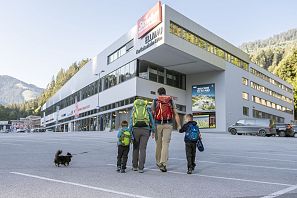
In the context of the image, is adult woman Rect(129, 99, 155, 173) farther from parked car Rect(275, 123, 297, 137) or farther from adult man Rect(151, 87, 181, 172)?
parked car Rect(275, 123, 297, 137)

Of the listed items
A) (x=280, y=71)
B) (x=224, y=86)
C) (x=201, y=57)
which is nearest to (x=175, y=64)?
(x=201, y=57)

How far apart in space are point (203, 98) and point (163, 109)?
43918mm

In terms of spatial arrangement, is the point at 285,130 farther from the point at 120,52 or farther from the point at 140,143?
the point at 140,143

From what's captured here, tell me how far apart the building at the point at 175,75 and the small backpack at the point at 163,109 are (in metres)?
30.1

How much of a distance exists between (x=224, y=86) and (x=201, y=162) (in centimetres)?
4077

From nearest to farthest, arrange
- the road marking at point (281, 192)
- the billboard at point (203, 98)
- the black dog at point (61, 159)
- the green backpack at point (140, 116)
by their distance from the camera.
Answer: the road marking at point (281, 192)
the green backpack at point (140, 116)
the black dog at point (61, 159)
the billboard at point (203, 98)

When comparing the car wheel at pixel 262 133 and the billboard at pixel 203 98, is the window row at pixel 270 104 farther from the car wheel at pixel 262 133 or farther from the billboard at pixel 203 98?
the car wheel at pixel 262 133

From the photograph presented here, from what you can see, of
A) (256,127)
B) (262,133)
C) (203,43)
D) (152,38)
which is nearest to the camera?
(262,133)

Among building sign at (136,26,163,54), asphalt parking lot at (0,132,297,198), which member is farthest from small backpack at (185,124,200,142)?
building sign at (136,26,163,54)

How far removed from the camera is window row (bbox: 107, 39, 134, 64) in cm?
4672

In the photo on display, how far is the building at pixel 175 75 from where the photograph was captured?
40.9 metres

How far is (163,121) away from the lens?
7789 millimetres

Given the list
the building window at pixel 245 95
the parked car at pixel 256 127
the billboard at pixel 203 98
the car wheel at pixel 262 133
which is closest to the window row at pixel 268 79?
the building window at pixel 245 95

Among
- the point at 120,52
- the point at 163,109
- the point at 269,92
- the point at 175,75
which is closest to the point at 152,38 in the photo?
the point at 120,52
